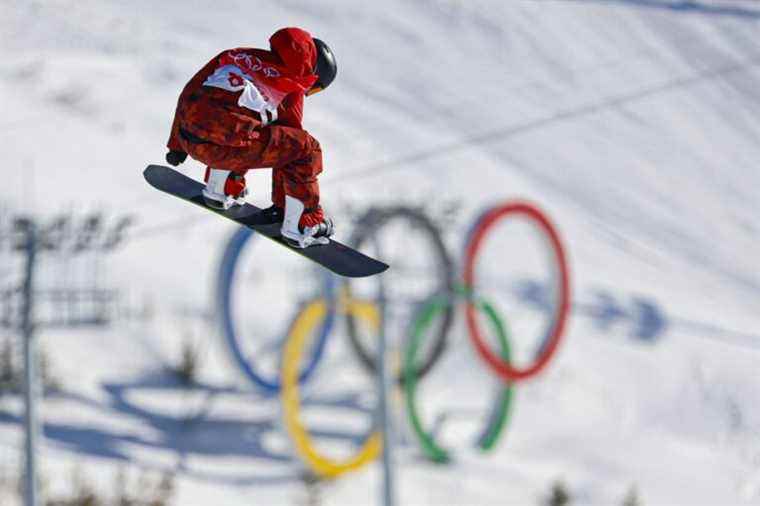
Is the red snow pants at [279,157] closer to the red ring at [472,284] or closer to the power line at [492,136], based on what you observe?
the red ring at [472,284]

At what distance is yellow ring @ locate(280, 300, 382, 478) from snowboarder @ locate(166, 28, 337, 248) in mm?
33551

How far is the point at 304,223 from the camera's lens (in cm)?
547

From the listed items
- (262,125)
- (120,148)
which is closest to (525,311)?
(120,148)

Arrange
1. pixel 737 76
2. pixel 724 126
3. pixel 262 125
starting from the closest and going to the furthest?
pixel 262 125
pixel 737 76
pixel 724 126

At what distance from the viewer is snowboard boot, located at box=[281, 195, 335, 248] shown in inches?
214

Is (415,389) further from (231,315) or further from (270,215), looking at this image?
(270,215)

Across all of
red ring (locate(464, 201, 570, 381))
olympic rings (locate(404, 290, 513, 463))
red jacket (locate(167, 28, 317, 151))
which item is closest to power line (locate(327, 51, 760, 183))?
red ring (locate(464, 201, 570, 381))

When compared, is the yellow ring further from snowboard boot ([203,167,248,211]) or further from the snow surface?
snowboard boot ([203,167,248,211])

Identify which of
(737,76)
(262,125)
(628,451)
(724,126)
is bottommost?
(628,451)

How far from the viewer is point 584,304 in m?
67.8

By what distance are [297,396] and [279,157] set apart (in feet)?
144

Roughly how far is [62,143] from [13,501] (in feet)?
54.4

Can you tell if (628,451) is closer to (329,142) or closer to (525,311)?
(525,311)

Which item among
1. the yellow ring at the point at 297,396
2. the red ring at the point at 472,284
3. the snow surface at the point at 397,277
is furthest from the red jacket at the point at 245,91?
the red ring at the point at 472,284
